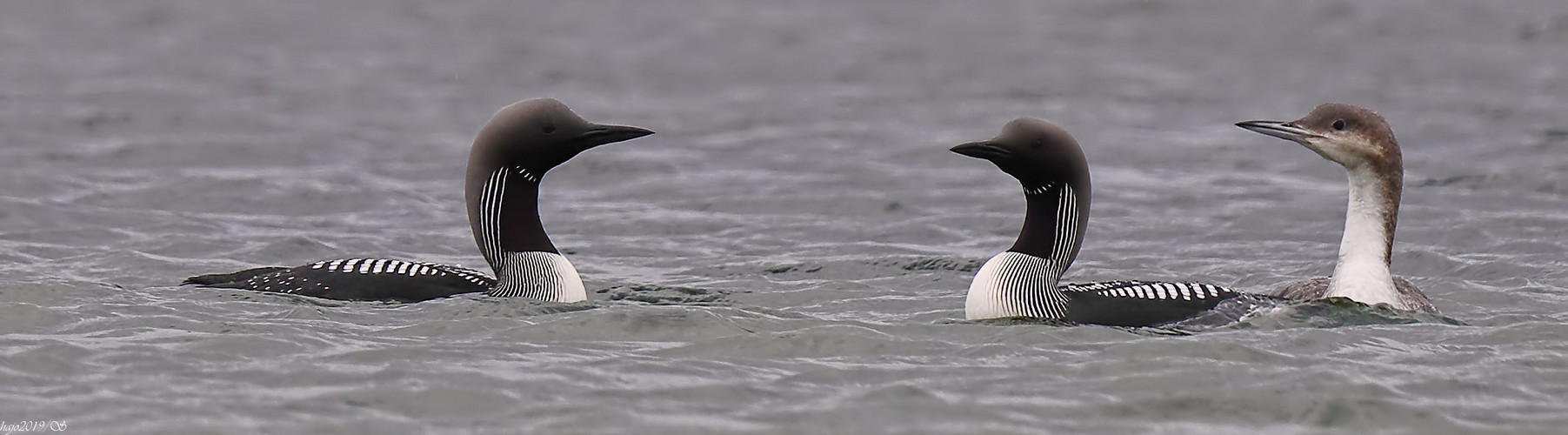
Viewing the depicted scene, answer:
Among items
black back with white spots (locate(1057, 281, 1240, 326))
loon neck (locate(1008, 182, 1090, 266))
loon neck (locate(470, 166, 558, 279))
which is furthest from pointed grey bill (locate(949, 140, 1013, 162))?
loon neck (locate(470, 166, 558, 279))

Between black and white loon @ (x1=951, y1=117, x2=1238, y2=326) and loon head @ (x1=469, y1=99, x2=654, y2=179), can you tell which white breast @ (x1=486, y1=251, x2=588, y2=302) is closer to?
loon head @ (x1=469, y1=99, x2=654, y2=179)

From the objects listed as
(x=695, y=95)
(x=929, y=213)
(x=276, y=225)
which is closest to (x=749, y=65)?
(x=695, y=95)

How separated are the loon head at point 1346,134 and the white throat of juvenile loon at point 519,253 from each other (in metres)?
2.52

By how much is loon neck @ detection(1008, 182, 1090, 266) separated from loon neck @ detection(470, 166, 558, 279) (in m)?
1.78

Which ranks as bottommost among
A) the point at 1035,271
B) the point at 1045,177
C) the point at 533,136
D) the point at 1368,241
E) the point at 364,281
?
the point at 364,281

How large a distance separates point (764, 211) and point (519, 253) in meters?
3.58

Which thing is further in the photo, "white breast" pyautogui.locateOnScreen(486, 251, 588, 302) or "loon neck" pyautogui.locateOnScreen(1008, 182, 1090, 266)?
"white breast" pyautogui.locateOnScreen(486, 251, 588, 302)

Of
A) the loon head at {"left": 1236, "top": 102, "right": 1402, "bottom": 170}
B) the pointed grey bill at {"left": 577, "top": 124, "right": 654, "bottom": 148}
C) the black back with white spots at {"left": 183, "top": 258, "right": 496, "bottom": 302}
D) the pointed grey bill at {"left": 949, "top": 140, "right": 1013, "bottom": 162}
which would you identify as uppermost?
the loon head at {"left": 1236, "top": 102, "right": 1402, "bottom": 170}

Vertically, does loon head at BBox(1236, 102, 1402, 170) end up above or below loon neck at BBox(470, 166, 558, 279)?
above

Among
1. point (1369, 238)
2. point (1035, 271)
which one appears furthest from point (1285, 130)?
point (1035, 271)

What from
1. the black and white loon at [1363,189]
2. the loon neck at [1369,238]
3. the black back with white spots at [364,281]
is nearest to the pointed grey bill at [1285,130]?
the black and white loon at [1363,189]

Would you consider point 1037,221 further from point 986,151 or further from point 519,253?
point 519,253

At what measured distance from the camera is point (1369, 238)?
7.31 m

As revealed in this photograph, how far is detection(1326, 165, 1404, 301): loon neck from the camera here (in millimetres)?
7207
